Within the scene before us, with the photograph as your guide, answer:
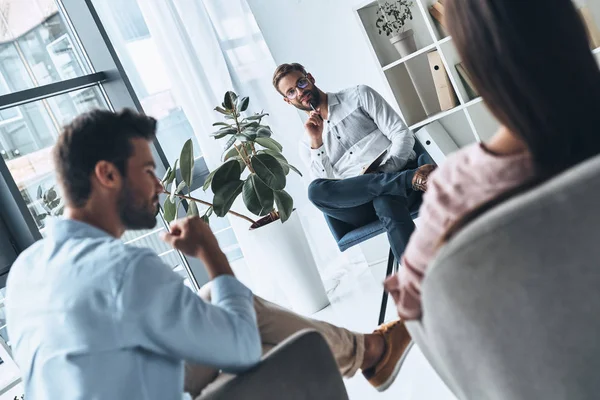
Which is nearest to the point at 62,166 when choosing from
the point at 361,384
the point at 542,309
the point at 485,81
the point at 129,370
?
the point at 129,370

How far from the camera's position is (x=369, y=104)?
3314mm

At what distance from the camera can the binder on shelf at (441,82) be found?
3.87m

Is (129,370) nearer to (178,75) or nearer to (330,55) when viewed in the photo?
(178,75)

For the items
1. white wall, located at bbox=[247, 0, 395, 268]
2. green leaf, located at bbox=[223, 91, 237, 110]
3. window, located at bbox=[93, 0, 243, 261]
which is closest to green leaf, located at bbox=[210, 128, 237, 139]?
green leaf, located at bbox=[223, 91, 237, 110]

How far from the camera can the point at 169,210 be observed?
349cm

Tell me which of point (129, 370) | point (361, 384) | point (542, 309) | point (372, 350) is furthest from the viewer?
point (361, 384)

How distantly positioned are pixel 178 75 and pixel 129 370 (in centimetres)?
299

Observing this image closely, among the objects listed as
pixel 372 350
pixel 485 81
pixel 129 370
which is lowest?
pixel 372 350

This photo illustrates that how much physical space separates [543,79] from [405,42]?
3.07 m

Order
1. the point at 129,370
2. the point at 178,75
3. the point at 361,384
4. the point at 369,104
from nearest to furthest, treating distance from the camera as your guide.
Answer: the point at 129,370 → the point at 361,384 → the point at 369,104 → the point at 178,75

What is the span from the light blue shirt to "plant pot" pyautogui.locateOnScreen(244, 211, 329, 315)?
223 centimetres

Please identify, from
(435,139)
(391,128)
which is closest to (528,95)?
(391,128)

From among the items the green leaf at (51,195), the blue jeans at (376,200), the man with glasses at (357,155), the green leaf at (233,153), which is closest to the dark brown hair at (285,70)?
the man with glasses at (357,155)

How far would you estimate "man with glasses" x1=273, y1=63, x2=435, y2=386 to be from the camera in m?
2.83
